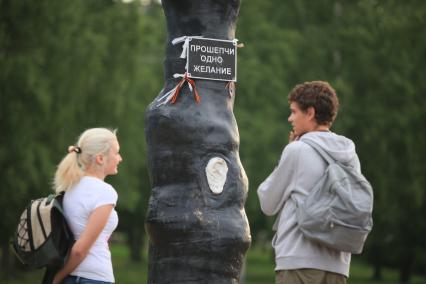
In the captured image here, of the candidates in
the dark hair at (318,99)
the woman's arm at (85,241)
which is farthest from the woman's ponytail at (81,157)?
the dark hair at (318,99)

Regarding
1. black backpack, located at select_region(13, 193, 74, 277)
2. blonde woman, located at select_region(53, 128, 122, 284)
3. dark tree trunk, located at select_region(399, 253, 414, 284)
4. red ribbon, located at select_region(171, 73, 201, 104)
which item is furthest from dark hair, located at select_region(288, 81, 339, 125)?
dark tree trunk, located at select_region(399, 253, 414, 284)

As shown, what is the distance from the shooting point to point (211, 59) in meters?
6.16

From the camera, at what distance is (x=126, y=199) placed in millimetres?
26625

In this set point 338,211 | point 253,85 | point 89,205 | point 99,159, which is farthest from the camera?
point 253,85

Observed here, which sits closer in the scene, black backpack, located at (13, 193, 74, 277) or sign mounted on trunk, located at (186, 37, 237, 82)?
black backpack, located at (13, 193, 74, 277)

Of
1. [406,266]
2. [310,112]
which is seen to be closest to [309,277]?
[310,112]

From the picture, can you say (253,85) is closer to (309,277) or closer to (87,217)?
(87,217)

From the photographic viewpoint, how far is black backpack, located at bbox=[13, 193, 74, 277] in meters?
5.84

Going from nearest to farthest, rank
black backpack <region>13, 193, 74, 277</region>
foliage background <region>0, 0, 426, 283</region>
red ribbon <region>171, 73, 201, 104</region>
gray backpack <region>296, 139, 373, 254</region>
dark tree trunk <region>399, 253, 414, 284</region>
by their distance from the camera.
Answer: gray backpack <region>296, 139, 373, 254</region>
black backpack <region>13, 193, 74, 277</region>
red ribbon <region>171, 73, 201, 104</region>
foliage background <region>0, 0, 426, 283</region>
dark tree trunk <region>399, 253, 414, 284</region>

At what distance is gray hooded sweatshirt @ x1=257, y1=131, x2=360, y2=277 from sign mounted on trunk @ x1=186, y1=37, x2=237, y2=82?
68cm

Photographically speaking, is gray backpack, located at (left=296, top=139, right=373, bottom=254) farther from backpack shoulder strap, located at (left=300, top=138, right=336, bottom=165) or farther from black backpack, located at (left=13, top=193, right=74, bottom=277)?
black backpack, located at (left=13, top=193, right=74, bottom=277)

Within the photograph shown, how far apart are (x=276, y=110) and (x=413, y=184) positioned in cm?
493

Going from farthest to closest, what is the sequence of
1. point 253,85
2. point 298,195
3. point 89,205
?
point 253,85, point 89,205, point 298,195

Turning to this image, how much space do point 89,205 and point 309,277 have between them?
1409 mm
